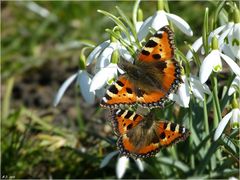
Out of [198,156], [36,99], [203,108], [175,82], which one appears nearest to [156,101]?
[175,82]

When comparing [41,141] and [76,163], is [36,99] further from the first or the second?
[76,163]

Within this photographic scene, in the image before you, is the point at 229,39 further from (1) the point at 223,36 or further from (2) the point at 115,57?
(2) the point at 115,57

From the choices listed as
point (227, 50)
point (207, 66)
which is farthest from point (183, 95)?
point (227, 50)

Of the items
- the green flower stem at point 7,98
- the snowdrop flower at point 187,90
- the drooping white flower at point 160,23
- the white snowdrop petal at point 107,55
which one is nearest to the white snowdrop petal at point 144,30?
the drooping white flower at point 160,23

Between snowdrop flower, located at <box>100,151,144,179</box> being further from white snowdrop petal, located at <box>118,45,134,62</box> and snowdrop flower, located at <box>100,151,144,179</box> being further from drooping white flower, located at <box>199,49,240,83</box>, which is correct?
drooping white flower, located at <box>199,49,240,83</box>

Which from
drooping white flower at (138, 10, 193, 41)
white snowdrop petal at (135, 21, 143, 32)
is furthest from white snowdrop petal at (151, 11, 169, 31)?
white snowdrop petal at (135, 21, 143, 32)

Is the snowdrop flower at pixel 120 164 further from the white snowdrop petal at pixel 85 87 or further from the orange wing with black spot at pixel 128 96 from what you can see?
the orange wing with black spot at pixel 128 96
